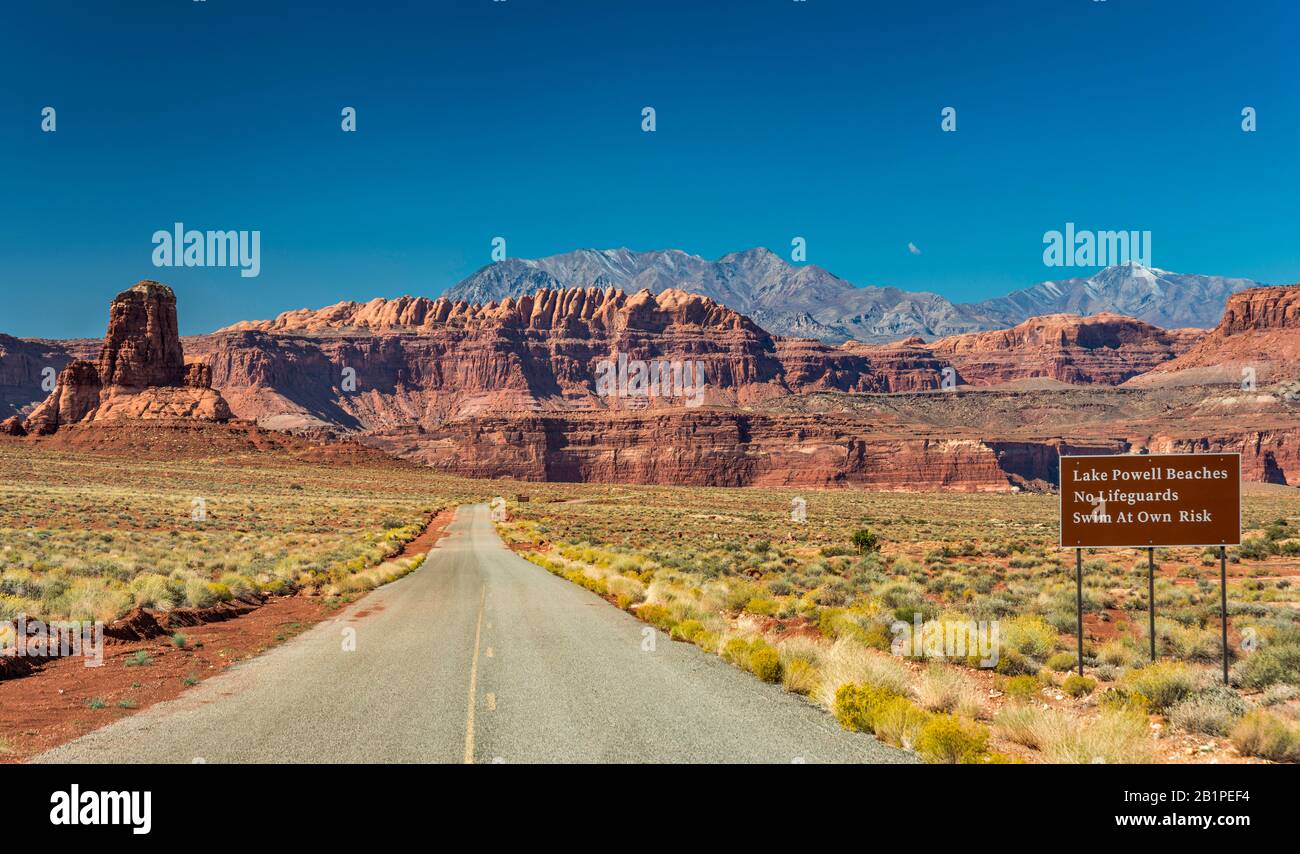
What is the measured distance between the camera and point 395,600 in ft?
75.0

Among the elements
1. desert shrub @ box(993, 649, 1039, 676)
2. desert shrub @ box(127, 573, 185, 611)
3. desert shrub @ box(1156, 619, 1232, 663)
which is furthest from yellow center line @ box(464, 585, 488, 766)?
desert shrub @ box(1156, 619, 1232, 663)

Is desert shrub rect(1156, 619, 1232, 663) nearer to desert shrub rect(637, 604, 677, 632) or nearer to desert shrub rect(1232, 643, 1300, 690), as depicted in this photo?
desert shrub rect(1232, 643, 1300, 690)

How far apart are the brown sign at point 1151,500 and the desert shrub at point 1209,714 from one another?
3.12m

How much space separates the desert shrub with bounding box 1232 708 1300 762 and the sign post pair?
12.1ft

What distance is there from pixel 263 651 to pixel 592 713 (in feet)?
26.5

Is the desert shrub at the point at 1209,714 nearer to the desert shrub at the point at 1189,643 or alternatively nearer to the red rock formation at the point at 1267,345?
the desert shrub at the point at 1189,643

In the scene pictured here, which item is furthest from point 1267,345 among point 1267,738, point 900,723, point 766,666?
point 900,723

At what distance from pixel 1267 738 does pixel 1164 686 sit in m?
2.07

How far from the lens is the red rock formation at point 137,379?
396ft

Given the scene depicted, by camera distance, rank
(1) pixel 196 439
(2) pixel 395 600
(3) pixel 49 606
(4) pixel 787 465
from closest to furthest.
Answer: (3) pixel 49 606
(2) pixel 395 600
(1) pixel 196 439
(4) pixel 787 465

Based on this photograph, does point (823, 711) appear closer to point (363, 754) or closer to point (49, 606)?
point (363, 754)

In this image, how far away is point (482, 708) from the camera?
10.4m
